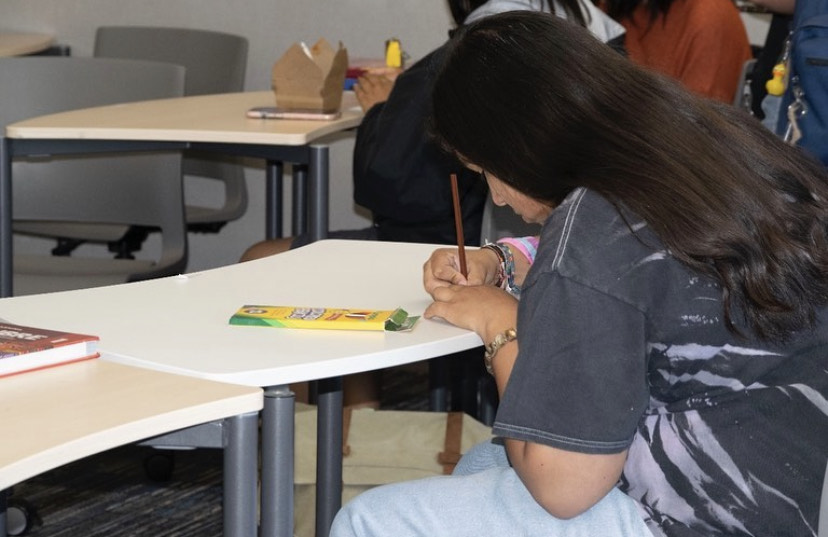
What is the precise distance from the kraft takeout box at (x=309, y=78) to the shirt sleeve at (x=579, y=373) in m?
2.12

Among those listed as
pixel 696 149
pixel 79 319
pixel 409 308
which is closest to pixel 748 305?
pixel 696 149

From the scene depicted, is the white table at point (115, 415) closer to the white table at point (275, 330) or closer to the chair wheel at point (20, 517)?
the white table at point (275, 330)

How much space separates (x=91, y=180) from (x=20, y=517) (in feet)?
3.34

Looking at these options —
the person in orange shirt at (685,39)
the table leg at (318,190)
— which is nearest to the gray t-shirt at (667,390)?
the table leg at (318,190)

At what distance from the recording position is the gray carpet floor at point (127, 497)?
A: 2.61 meters

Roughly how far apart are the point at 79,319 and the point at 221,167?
2.41m

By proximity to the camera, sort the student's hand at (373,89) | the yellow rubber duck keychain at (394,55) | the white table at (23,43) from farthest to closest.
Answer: the white table at (23,43), the yellow rubber duck keychain at (394,55), the student's hand at (373,89)

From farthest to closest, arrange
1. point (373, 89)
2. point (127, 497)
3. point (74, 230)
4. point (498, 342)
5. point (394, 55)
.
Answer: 1. point (394, 55)
2. point (74, 230)
3. point (373, 89)
4. point (127, 497)
5. point (498, 342)

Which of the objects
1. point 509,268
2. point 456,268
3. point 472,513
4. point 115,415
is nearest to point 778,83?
point 509,268

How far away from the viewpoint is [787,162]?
51.4 inches

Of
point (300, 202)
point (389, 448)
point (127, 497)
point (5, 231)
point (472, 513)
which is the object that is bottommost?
point (127, 497)

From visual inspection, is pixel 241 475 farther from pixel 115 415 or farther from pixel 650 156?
pixel 650 156

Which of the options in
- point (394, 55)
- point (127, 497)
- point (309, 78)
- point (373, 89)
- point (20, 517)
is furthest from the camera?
point (394, 55)

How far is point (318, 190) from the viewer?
296cm
